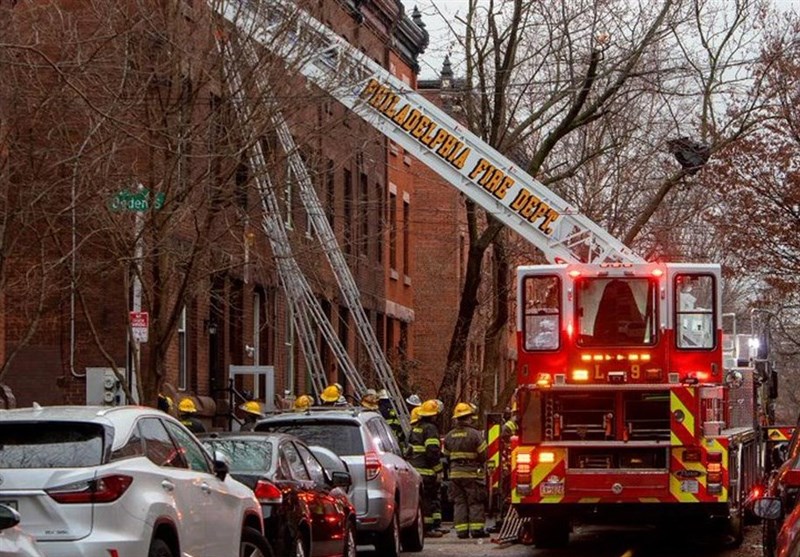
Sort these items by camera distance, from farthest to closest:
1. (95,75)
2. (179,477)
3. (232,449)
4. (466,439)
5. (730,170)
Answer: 1. (730,170)
2. (466,439)
3. (95,75)
4. (232,449)
5. (179,477)

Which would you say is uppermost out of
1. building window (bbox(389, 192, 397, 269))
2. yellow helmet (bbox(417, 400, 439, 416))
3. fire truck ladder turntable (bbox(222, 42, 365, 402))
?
building window (bbox(389, 192, 397, 269))

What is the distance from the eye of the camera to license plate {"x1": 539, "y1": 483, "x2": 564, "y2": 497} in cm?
1862

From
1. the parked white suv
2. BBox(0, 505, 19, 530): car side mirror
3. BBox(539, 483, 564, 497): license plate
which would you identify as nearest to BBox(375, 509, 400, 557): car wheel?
BBox(539, 483, 564, 497): license plate

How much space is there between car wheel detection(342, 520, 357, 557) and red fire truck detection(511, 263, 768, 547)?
120 inches

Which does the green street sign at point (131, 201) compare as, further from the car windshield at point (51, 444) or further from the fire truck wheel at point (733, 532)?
the fire truck wheel at point (733, 532)

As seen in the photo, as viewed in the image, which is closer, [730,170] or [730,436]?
[730,436]

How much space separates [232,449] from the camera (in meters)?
14.6

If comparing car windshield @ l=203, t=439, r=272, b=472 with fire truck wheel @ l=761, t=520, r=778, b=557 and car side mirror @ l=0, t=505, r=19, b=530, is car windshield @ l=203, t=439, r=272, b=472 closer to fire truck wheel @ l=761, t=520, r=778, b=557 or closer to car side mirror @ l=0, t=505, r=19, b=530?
fire truck wheel @ l=761, t=520, r=778, b=557

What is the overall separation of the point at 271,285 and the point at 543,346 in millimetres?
13346

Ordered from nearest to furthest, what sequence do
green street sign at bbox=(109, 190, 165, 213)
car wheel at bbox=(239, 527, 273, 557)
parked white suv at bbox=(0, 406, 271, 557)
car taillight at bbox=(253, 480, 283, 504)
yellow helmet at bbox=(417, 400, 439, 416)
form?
1. parked white suv at bbox=(0, 406, 271, 557)
2. car wheel at bbox=(239, 527, 273, 557)
3. car taillight at bbox=(253, 480, 283, 504)
4. green street sign at bbox=(109, 190, 165, 213)
5. yellow helmet at bbox=(417, 400, 439, 416)

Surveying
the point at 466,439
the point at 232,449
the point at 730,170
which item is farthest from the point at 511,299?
the point at 232,449

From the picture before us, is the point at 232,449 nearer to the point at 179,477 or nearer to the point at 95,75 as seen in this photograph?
the point at 179,477

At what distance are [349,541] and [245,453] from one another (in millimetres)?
1881

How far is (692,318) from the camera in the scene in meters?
19.6
